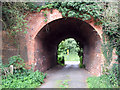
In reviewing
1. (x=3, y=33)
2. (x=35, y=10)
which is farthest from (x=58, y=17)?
(x=3, y=33)

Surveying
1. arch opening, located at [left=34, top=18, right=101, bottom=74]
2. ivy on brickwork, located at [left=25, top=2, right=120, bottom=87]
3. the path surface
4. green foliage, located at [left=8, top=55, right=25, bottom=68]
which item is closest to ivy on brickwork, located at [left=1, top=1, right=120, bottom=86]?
ivy on brickwork, located at [left=25, top=2, right=120, bottom=87]

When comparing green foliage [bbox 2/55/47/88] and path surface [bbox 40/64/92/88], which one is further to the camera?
path surface [bbox 40/64/92/88]

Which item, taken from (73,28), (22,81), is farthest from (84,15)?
(22,81)

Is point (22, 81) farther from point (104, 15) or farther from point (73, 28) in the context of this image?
point (73, 28)

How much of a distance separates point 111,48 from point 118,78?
1730 millimetres

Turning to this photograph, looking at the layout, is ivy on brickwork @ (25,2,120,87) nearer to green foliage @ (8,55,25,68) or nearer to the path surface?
the path surface

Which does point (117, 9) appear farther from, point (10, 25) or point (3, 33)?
point (3, 33)

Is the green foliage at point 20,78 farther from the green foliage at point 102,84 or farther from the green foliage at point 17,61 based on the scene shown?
the green foliage at point 102,84

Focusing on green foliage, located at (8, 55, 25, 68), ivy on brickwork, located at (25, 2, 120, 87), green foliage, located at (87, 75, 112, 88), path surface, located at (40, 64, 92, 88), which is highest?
ivy on brickwork, located at (25, 2, 120, 87)

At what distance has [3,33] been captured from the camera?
23.7 ft

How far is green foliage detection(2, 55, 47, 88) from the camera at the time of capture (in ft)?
Answer: 17.9

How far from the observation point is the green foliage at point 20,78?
5459mm

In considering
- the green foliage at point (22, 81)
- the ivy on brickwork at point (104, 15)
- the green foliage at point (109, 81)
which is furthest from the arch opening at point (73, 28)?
the green foliage at point (22, 81)

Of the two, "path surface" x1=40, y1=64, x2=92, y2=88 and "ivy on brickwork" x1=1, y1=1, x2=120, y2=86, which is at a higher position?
"ivy on brickwork" x1=1, y1=1, x2=120, y2=86
